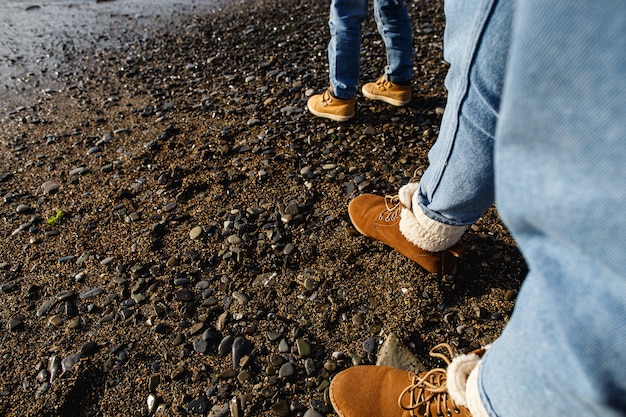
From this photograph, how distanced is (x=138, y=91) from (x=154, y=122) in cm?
93

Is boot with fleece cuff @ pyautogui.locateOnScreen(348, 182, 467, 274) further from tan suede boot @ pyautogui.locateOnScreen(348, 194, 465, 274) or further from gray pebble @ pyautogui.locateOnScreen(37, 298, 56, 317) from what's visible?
gray pebble @ pyautogui.locateOnScreen(37, 298, 56, 317)

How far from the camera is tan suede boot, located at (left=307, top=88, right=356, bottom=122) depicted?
412cm

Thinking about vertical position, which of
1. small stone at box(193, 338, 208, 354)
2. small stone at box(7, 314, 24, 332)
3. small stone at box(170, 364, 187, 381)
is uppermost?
small stone at box(193, 338, 208, 354)

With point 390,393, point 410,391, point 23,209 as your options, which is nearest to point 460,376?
point 410,391

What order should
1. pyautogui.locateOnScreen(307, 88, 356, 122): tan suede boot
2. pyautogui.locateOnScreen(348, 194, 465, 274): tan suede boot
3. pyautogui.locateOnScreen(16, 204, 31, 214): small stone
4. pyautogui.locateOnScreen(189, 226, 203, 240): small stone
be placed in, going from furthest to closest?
1. pyautogui.locateOnScreen(307, 88, 356, 122): tan suede boot
2. pyautogui.locateOnScreen(16, 204, 31, 214): small stone
3. pyautogui.locateOnScreen(189, 226, 203, 240): small stone
4. pyautogui.locateOnScreen(348, 194, 465, 274): tan suede boot

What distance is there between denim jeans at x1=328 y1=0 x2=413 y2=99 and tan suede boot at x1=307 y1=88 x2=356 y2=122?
0.22 feet

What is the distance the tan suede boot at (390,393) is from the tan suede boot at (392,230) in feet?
2.05

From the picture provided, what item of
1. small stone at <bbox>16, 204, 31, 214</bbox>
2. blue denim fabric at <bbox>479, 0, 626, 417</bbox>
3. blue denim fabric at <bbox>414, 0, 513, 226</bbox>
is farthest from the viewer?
small stone at <bbox>16, 204, 31, 214</bbox>

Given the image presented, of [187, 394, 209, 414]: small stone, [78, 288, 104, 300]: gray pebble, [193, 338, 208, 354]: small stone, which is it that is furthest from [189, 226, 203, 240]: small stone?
[187, 394, 209, 414]: small stone

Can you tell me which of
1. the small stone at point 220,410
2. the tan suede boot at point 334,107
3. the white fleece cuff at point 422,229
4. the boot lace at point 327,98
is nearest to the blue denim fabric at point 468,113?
the white fleece cuff at point 422,229

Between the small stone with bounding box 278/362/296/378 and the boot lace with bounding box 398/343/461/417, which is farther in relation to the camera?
the small stone with bounding box 278/362/296/378

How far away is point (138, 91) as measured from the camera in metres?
5.20

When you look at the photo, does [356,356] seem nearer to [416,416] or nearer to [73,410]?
[416,416]

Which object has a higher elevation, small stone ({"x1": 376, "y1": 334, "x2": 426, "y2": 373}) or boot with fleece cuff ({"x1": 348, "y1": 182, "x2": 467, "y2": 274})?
boot with fleece cuff ({"x1": 348, "y1": 182, "x2": 467, "y2": 274})
